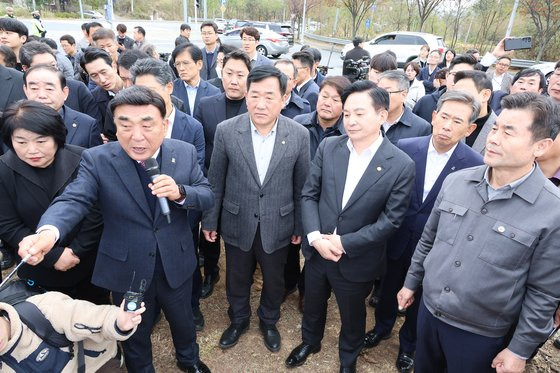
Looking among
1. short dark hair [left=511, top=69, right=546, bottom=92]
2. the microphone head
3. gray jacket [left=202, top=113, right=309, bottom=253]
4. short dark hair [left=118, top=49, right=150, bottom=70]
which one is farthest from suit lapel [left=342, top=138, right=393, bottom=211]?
short dark hair [left=511, top=69, right=546, bottom=92]

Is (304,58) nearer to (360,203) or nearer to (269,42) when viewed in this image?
(360,203)

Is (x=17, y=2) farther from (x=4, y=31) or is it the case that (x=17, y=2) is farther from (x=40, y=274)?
(x=40, y=274)

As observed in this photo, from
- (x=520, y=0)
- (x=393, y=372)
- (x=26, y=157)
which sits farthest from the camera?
(x=520, y=0)

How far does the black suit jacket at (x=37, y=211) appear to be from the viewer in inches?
84.1

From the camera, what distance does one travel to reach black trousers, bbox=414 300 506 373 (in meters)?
1.86

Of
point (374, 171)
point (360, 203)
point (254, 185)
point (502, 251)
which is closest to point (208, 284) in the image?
point (254, 185)

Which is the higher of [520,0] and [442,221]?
[520,0]

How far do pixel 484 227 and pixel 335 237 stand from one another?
85 cm

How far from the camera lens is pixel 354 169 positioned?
2.35 m

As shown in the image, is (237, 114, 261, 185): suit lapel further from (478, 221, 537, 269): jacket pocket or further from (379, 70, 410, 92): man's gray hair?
(379, 70, 410, 92): man's gray hair

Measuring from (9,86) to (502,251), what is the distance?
14.2 ft

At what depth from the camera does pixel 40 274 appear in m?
2.32

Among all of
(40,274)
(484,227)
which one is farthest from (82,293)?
(484,227)

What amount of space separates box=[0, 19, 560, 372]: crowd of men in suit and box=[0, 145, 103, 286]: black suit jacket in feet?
0.87
